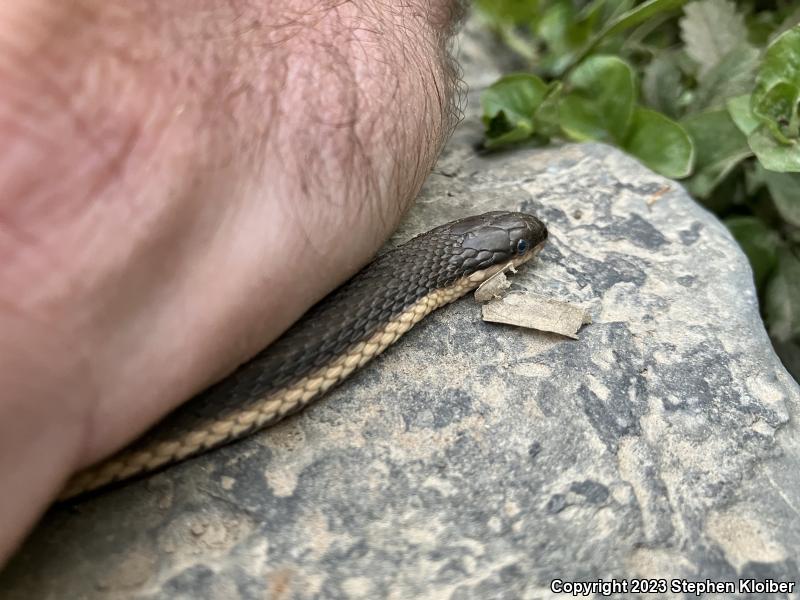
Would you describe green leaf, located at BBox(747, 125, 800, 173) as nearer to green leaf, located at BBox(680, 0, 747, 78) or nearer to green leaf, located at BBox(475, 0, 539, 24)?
green leaf, located at BBox(680, 0, 747, 78)

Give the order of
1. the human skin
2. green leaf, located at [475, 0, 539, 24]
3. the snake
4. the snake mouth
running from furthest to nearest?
green leaf, located at [475, 0, 539, 24] → the snake mouth → the snake → the human skin

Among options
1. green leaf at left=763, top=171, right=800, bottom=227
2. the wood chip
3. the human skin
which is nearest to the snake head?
the wood chip

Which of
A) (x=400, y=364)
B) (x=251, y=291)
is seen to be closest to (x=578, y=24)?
(x=400, y=364)

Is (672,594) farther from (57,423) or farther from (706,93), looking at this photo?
(706,93)

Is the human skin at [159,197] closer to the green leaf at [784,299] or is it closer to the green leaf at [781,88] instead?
the green leaf at [781,88]

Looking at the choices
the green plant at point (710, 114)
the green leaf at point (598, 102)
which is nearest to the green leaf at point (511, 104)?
the green plant at point (710, 114)

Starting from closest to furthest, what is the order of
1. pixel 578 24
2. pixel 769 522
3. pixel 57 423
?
1. pixel 57 423
2. pixel 769 522
3. pixel 578 24

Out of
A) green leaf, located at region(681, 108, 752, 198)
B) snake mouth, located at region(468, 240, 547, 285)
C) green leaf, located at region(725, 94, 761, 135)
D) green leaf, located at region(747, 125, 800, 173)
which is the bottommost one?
snake mouth, located at region(468, 240, 547, 285)

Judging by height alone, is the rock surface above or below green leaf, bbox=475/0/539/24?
below
